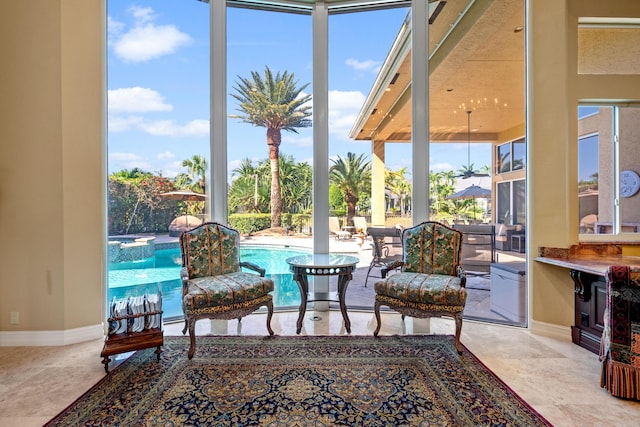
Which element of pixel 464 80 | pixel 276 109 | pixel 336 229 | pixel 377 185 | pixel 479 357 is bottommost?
pixel 479 357

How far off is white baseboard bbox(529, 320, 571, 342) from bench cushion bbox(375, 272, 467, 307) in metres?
0.98

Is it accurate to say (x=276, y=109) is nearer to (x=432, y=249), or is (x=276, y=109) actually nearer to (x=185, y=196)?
(x=185, y=196)

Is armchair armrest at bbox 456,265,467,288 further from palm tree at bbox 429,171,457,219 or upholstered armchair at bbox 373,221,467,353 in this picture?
palm tree at bbox 429,171,457,219

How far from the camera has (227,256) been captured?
3.26m

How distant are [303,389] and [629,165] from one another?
3.67 meters

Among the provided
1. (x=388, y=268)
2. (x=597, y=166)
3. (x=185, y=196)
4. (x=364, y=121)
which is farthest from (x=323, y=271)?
(x=597, y=166)

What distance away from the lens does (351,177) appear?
154 inches

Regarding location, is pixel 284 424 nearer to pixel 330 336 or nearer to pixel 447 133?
pixel 330 336

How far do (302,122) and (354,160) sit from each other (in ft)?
2.57

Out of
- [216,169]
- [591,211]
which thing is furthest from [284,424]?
[591,211]

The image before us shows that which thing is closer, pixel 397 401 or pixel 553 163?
pixel 397 401

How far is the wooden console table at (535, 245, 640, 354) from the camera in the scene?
8.70 feet

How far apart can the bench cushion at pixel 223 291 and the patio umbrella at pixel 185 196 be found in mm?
1005

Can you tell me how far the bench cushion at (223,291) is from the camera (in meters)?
2.64
